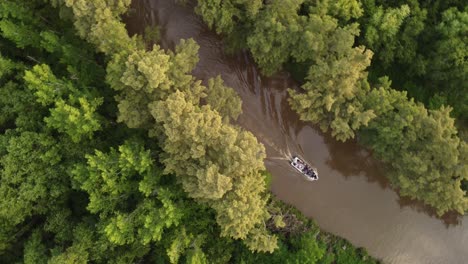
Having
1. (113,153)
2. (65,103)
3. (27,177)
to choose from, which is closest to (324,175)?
(113,153)

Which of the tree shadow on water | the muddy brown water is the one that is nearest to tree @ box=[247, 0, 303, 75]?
the muddy brown water

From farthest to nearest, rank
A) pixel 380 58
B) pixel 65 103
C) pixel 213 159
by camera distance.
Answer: pixel 380 58 < pixel 65 103 < pixel 213 159

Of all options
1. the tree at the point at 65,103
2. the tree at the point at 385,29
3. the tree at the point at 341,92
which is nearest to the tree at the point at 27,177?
the tree at the point at 65,103

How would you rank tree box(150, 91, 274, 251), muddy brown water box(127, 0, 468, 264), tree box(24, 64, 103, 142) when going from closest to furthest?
tree box(150, 91, 274, 251)
tree box(24, 64, 103, 142)
muddy brown water box(127, 0, 468, 264)

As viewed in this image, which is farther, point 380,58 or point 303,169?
point 303,169

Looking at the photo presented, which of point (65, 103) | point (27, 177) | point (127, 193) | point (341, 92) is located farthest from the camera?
point (127, 193)

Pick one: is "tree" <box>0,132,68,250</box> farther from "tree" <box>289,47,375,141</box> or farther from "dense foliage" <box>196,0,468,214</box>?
"tree" <box>289,47,375,141</box>

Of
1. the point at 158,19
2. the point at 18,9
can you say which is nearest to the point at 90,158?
the point at 18,9

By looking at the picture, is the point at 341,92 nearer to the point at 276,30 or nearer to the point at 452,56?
the point at 276,30
